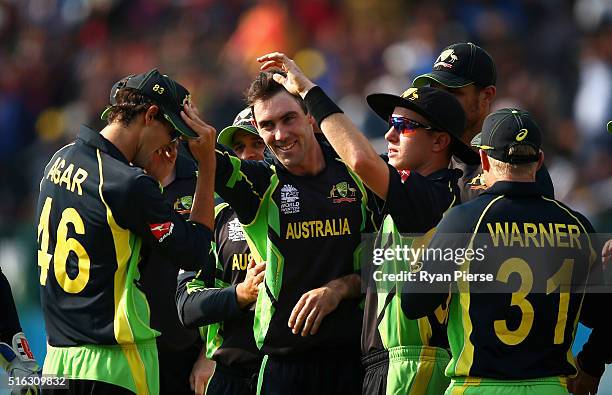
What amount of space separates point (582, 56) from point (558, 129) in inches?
37.3

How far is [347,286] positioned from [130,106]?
4.78ft

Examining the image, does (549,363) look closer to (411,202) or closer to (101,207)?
(411,202)

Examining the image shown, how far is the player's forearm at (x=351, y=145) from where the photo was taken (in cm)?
523

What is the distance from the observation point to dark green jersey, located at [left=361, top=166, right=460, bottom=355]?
541 cm

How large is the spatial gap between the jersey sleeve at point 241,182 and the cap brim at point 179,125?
30 cm

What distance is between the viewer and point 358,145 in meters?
5.24

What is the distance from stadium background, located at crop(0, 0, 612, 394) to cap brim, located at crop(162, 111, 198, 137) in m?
6.16

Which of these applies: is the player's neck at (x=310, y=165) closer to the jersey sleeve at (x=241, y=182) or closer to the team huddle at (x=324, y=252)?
the team huddle at (x=324, y=252)

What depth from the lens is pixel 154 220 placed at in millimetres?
5562

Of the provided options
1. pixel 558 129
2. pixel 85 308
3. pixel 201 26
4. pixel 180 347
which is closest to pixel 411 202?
pixel 85 308

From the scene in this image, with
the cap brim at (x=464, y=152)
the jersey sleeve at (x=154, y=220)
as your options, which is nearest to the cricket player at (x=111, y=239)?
the jersey sleeve at (x=154, y=220)

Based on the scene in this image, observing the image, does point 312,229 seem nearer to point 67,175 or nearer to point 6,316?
point 67,175

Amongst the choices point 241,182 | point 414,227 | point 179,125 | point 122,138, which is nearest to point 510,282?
point 414,227

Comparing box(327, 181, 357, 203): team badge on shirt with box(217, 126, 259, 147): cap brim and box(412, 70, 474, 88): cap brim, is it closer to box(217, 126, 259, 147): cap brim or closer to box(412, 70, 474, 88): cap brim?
box(412, 70, 474, 88): cap brim
